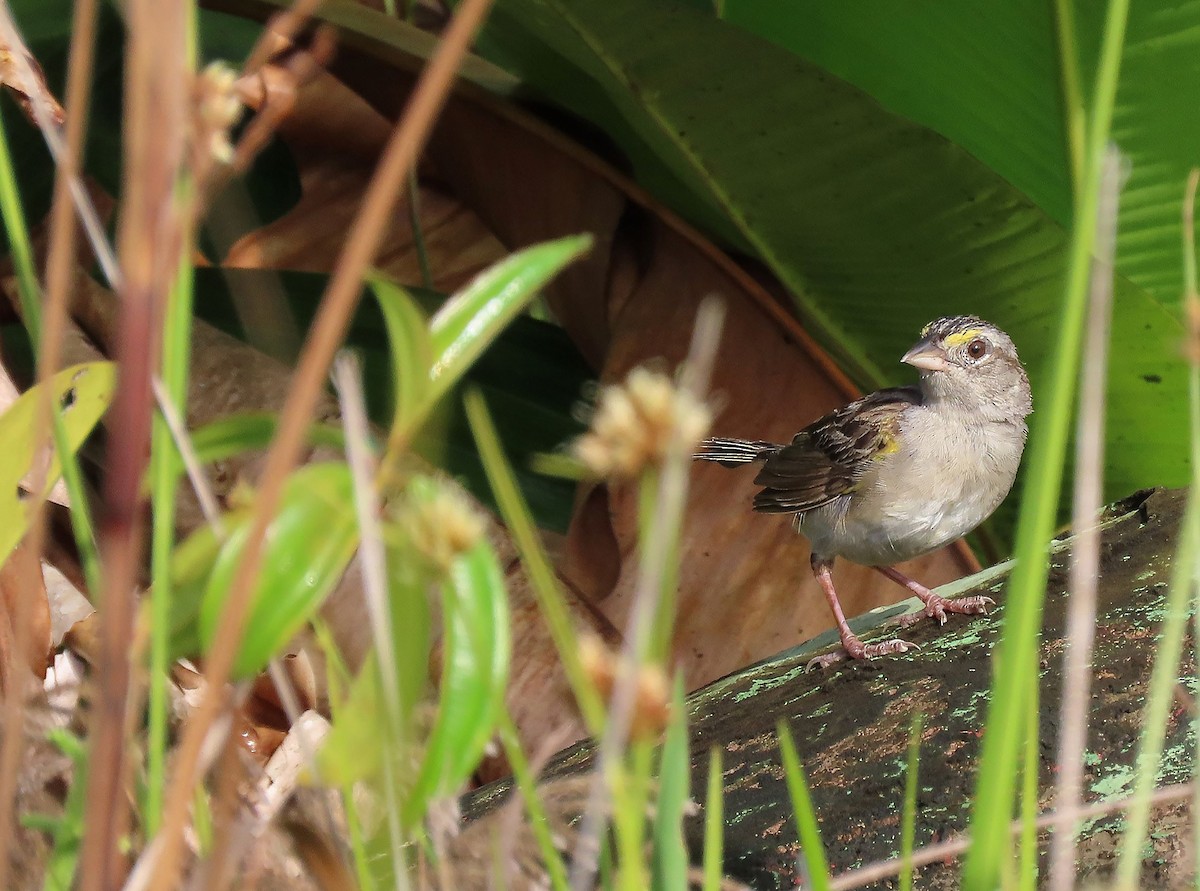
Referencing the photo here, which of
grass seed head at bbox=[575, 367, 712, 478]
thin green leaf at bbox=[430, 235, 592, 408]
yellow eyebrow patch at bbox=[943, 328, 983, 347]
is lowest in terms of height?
grass seed head at bbox=[575, 367, 712, 478]

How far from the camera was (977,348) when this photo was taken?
3.89 meters

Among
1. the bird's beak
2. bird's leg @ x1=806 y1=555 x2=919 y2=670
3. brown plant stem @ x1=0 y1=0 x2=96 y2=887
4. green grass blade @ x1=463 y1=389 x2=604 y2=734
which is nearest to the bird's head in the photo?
the bird's beak

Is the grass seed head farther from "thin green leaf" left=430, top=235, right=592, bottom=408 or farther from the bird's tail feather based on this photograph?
the bird's tail feather

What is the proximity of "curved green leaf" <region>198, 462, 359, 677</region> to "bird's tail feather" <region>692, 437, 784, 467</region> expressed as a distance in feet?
10.4

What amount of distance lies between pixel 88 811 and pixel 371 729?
0.27 metres

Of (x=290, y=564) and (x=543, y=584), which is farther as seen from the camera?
(x=543, y=584)

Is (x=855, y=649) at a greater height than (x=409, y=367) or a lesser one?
lesser

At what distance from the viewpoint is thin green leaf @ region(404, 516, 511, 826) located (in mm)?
887

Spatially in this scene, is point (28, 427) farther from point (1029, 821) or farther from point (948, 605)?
point (948, 605)

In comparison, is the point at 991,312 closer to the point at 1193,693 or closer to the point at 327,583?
the point at 1193,693

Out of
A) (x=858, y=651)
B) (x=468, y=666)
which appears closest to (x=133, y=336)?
(x=468, y=666)

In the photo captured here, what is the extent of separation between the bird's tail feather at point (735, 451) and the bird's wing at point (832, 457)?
103 millimetres

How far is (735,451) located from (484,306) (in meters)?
3.14

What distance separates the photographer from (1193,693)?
2330mm
